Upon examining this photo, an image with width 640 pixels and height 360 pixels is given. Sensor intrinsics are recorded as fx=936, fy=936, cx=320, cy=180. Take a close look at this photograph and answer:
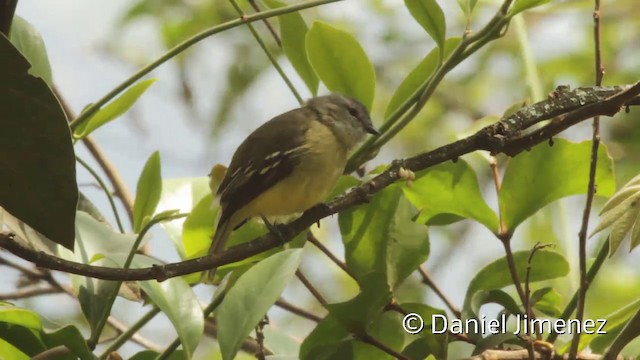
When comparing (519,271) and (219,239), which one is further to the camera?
(219,239)

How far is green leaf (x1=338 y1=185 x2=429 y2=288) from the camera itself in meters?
1.26

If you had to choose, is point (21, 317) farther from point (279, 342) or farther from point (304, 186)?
point (304, 186)

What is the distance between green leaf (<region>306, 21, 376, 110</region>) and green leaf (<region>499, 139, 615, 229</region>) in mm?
274

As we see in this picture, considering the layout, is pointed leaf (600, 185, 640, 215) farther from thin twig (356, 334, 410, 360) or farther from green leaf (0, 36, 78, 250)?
green leaf (0, 36, 78, 250)

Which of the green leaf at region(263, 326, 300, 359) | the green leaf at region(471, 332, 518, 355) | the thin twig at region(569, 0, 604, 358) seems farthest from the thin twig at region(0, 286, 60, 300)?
the thin twig at region(569, 0, 604, 358)

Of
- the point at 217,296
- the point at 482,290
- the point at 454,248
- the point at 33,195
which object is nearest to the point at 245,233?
the point at 217,296

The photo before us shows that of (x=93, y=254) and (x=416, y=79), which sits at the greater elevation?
(x=416, y=79)

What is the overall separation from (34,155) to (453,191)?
1.95ft

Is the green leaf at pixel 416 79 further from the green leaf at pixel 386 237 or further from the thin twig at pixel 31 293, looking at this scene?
the thin twig at pixel 31 293

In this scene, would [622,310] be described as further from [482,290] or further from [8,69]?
[8,69]

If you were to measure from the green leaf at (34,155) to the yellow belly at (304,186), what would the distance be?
740 millimetres

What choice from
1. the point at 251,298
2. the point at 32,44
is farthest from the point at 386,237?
the point at 32,44

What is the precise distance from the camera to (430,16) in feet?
4.29

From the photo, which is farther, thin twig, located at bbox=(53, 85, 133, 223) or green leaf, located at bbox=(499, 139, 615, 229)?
thin twig, located at bbox=(53, 85, 133, 223)
